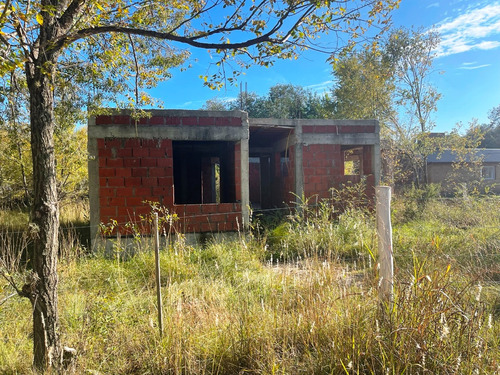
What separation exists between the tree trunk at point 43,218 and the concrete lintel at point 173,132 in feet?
14.2

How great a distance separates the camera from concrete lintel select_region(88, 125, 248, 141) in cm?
654

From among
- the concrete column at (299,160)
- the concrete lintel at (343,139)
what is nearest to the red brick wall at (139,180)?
the concrete column at (299,160)

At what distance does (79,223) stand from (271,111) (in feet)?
64.5

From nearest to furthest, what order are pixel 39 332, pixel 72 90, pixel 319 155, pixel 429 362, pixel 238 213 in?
1. pixel 429 362
2. pixel 39 332
3. pixel 72 90
4. pixel 238 213
5. pixel 319 155

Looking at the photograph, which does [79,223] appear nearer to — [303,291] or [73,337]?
[73,337]

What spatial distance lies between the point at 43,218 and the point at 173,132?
4.73 m

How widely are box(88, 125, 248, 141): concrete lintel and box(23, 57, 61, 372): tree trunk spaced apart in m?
4.33

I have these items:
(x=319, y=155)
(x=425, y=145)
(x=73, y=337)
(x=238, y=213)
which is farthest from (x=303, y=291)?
(x=425, y=145)

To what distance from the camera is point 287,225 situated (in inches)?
289

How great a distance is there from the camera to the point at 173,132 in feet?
22.6

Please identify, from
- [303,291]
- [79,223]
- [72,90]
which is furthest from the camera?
Answer: [79,223]

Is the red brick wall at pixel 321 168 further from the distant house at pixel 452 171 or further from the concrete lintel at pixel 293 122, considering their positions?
the distant house at pixel 452 171

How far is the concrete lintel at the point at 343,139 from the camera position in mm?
8242

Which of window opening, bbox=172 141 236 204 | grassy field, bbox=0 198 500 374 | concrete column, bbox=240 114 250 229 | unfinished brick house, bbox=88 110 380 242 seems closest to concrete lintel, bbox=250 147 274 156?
window opening, bbox=172 141 236 204
